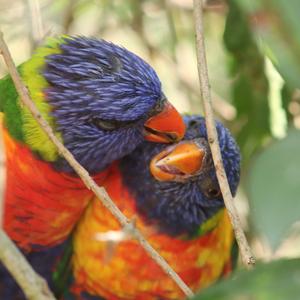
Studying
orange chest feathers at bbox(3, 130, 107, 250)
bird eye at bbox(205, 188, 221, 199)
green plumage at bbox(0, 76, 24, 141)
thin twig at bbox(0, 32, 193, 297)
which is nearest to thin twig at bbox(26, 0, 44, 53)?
green plumage at bbox(0, 76, 24, 141)

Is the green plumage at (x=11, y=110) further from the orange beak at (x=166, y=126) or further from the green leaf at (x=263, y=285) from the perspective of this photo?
the green leaf at (x=263, y=285)

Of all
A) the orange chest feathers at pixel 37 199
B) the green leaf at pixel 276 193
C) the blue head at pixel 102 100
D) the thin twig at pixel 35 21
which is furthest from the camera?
the thin twig at pixel 35 21

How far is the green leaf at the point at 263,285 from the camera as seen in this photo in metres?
0.46

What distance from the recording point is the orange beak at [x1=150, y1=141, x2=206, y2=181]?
146 centimetres

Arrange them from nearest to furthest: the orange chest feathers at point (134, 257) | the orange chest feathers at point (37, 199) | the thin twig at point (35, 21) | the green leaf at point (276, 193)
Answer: the green leaf at point (276, 193) < the orange chest feathers at point (37, 199) < the orange chest feathers at point (134, 257) < the thin twig at point (35, 21)

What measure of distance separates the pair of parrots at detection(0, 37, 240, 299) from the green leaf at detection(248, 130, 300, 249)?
961 millimetres

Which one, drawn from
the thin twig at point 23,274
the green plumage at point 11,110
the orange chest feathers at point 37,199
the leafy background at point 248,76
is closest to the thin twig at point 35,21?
the leafy background at point 248,76

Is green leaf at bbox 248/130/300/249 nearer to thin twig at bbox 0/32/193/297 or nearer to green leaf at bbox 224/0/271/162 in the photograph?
thin twig at bbox 0/32/193/297

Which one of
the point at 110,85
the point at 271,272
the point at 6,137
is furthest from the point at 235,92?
the point at 271,272

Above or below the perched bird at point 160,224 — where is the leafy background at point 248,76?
above

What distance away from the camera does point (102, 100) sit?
1378 mm

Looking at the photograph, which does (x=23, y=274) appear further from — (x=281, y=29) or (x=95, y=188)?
(x=281, y=29)

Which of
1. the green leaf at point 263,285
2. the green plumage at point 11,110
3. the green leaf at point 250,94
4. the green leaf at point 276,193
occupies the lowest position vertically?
the green leaf at point 250,94

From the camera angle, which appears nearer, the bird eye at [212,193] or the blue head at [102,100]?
the blue head at [102,100]
